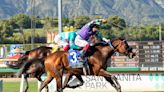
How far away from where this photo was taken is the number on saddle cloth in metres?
16.5

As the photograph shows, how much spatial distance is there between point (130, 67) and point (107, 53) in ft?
59.9

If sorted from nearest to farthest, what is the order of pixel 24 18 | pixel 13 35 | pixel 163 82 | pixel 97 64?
pixel 97 64 < pixel 163 82 < pixel 13 35 < pixel 24 18

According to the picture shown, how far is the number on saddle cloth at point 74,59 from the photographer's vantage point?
54.1ft

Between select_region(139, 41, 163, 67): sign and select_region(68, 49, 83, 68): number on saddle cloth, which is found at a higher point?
select_region(68, 49, 83, 68): number on saddle cloth

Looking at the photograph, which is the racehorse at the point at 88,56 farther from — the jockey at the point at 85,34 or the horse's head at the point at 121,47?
the jockey at the point at 85,34

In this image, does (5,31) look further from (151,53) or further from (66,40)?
(66,40)

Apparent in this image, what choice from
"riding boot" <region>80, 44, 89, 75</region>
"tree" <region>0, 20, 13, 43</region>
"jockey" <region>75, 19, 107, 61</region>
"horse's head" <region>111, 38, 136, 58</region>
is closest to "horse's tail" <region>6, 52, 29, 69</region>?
"jockey" <region>75, 19, 107, 61</region>

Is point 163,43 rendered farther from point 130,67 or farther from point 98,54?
point 98,54

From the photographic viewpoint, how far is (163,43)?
103 feet

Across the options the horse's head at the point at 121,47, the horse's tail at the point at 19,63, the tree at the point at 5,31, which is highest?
the horse's head at the point at 121,47

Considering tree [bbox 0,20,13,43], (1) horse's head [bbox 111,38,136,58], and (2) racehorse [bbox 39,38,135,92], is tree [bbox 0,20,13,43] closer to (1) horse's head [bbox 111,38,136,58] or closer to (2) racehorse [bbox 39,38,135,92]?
(2) racehorse [bbox 39,38,135,92]

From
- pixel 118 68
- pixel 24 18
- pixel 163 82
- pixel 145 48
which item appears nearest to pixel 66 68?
pixel 163 82

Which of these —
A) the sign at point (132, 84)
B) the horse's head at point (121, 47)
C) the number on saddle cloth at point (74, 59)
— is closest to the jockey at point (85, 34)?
the number on saddle cloth at point (74, 59)

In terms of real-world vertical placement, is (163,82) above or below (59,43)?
below
